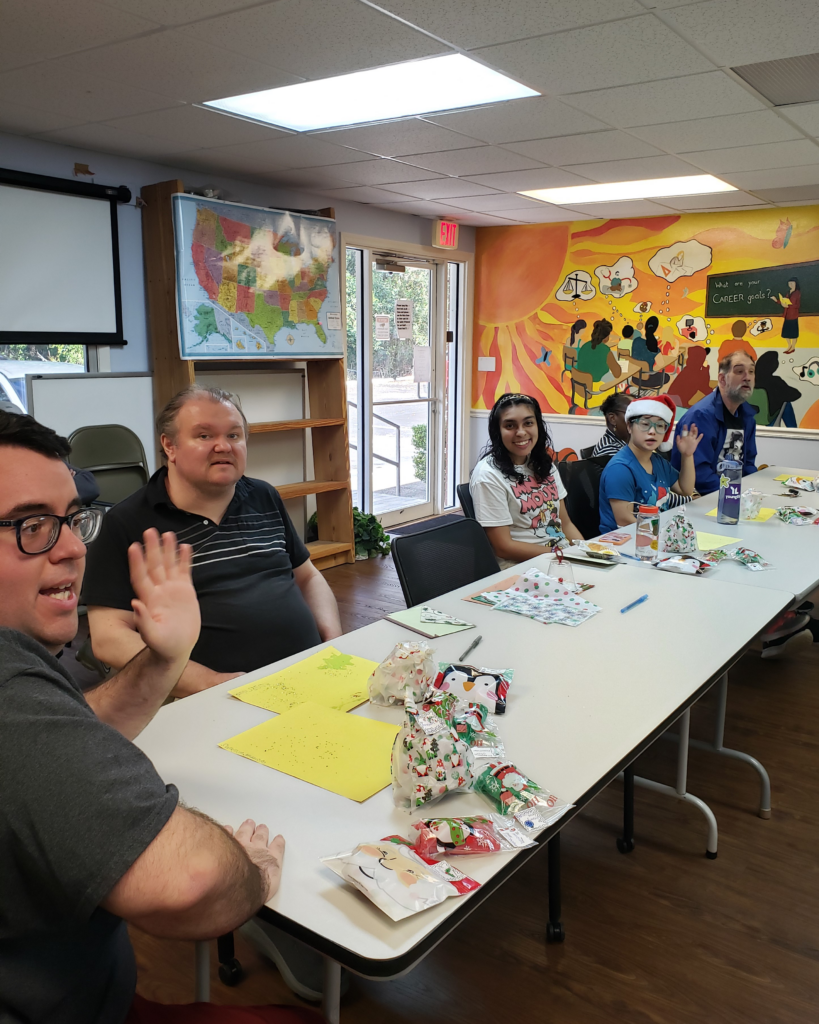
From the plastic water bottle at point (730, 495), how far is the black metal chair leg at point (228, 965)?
8.55 ft

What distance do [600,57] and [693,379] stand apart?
377 centimetres

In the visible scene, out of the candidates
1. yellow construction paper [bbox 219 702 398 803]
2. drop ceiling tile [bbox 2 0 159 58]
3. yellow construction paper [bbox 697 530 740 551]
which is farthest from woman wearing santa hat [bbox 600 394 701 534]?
drop ceiling tile [bbox 2 0 159 58]

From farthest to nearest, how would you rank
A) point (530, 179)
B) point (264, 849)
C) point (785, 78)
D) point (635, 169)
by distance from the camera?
point (530, 179), point (635, 169), point (785, 78), point (264, 849)

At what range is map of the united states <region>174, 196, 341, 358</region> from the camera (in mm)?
4309

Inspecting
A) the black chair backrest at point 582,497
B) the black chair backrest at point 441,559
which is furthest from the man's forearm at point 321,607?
the black chair backrest at point 582,497

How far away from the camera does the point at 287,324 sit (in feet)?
16.1

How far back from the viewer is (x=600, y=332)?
6508mm

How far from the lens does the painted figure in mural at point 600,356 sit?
6.49 meters

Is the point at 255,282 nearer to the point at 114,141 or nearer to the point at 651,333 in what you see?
the point at 114,141

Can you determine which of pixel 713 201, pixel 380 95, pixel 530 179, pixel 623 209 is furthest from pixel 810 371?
pixel 380 95

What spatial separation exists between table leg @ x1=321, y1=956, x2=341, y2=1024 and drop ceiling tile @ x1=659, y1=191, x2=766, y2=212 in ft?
17.4

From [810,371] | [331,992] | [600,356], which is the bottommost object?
[331,992]

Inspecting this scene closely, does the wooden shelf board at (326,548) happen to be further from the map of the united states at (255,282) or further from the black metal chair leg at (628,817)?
the black metal chair leg at (628,817)

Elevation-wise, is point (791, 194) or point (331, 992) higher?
point (791, 194)
